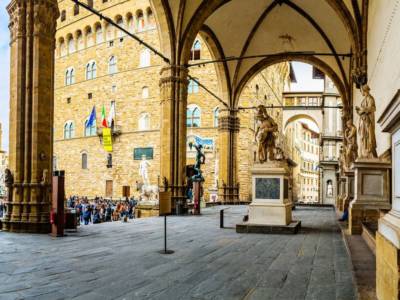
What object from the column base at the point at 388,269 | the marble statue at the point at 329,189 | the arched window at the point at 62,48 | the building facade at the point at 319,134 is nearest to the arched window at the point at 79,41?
the arched window at the point at 62,48

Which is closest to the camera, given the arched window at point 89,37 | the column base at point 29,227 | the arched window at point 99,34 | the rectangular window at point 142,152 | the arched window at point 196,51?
the column base at point 29,227

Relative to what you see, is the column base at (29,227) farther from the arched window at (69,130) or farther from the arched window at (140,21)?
the arched window at (69,130)

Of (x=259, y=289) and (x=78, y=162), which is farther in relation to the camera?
(x=78, y=162)

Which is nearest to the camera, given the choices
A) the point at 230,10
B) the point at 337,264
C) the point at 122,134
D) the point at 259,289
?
the point at 259,289

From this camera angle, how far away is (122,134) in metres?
37.6

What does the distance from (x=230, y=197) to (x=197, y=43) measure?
14366mm

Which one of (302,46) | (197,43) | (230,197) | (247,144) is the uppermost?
(197,43)

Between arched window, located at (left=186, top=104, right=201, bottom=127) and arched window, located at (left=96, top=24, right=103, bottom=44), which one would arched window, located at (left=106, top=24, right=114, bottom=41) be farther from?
arched window, located at (left=186, top=104, right=201, bottom=127)

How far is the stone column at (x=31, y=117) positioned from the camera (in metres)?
9.16

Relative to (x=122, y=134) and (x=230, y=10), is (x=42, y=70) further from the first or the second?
(x=122, y=134)

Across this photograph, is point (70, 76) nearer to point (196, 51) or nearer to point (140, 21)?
point (140, 21)

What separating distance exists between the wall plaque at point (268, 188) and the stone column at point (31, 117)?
14.8 ft

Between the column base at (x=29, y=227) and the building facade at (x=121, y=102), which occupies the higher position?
the building facade at (x=121, y=102)

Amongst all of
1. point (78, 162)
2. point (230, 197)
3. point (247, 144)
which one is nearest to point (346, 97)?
point (230, 197)
